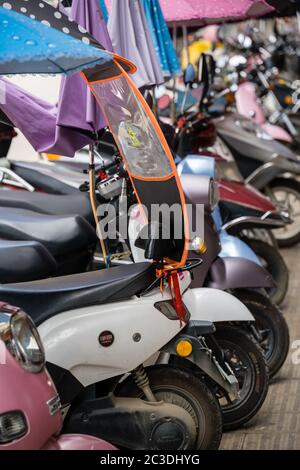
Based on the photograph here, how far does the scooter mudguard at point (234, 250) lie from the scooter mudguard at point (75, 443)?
2308 millimetres

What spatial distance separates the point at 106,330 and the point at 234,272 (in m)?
1.52

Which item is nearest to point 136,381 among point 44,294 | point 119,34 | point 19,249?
point 44,294

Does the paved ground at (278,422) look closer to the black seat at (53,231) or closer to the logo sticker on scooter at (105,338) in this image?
the logo sticker on scooter at (105,338)

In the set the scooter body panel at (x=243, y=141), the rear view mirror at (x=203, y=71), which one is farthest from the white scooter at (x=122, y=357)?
the scooter body panel at (x=243, y=141)

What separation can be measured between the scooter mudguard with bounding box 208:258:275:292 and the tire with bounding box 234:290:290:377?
8 centimetres

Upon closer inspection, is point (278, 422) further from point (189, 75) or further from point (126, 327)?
point (189, 75)

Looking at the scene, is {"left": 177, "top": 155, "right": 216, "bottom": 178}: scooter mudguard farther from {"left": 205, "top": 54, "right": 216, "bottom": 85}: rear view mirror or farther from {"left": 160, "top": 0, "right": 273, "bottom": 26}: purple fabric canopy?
{"left": 160, "top": 0, "right": 273, "bottom": 26}: purple fabric canopy

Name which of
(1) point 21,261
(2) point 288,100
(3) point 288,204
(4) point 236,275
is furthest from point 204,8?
(2) point 288,100

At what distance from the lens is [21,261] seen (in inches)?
180

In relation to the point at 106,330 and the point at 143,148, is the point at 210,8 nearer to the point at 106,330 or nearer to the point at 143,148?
the point at 143,148

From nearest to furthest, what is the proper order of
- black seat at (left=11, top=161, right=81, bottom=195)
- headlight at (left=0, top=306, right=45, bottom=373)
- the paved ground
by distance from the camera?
headlight at (left=0, top=306, right=45, bottom=373), the paved ground, black seat at (left=11, top=161, right=81, bottom=195)

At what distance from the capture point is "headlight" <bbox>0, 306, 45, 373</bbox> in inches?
127

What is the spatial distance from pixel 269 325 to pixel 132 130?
6.08 feet

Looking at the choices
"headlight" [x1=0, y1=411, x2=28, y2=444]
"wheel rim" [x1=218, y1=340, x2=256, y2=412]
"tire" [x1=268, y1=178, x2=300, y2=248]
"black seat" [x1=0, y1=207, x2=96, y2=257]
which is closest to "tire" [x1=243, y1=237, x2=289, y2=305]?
"black seat" [x1=0, y1=207, x2=96, y2=257]
